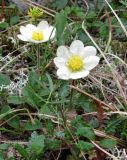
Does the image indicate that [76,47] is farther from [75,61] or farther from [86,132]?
[86,132]

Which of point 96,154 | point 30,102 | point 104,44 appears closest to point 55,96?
point 30,102

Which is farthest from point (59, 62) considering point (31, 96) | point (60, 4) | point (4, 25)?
Result: point (60, 4)

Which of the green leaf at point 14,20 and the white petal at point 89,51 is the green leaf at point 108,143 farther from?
the green leaf at point 14,20

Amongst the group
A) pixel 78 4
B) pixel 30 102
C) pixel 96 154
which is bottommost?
pixel 96 154

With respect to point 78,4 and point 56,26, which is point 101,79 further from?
point 78,4

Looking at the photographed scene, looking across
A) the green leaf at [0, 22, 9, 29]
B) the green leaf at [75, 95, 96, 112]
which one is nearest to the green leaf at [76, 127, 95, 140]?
the green leaf at [75, 95, 96, 112]

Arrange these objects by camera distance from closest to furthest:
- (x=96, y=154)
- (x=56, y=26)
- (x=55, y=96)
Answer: (x=96, y=154) < (x=55, y=96) < (x=56, y=26)

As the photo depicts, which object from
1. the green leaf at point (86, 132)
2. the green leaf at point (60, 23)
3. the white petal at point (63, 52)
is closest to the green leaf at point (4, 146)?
the green leaf at point (86, 132)
